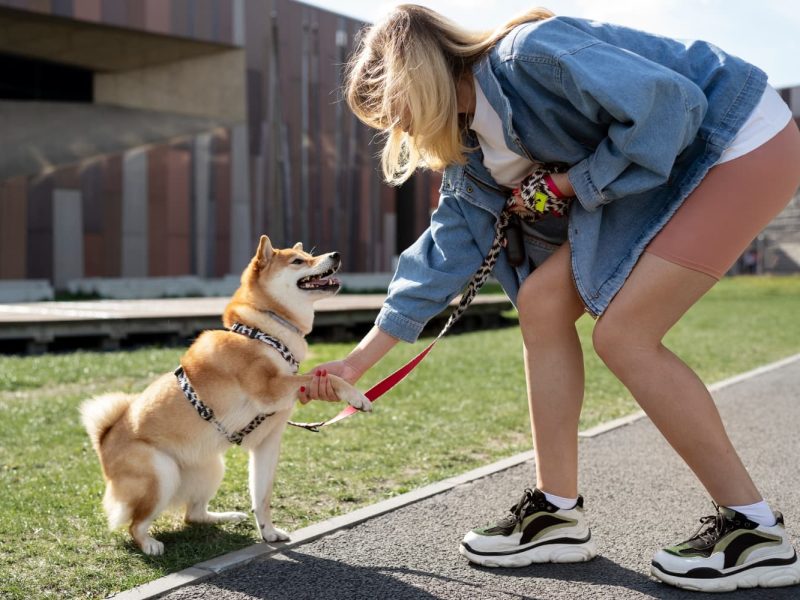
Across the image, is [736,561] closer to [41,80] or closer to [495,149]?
[495,149]

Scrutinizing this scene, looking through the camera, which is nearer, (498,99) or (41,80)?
(498,99)

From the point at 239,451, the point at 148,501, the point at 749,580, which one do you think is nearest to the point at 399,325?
the point at 148,501

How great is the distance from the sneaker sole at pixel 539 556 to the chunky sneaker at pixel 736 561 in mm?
309

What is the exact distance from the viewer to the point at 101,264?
2008cm

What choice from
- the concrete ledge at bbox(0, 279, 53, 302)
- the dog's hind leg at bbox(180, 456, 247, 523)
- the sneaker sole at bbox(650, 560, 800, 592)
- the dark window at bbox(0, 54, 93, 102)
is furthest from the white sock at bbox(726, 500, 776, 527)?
the dark window at bbox(0, 54, 93, 102)

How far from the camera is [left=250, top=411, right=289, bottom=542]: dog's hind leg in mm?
3139

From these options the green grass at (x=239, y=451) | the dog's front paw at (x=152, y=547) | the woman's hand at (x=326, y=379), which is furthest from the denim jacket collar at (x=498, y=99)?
the dog's front paw at (x=152, y=547)

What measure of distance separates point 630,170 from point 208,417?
174cm

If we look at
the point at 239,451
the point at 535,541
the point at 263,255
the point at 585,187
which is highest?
the point at 585,187

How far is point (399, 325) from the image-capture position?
298 cm

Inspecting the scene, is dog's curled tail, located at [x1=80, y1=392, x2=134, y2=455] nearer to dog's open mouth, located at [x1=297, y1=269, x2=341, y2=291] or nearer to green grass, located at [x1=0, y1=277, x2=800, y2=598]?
green grass, located at [x1=0, y1=277, x2=800, y2=598]

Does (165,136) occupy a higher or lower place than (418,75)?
lower

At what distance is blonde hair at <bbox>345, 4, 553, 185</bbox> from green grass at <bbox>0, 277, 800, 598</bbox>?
1.62 metres

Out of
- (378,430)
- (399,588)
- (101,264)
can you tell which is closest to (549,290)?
(399,588)
